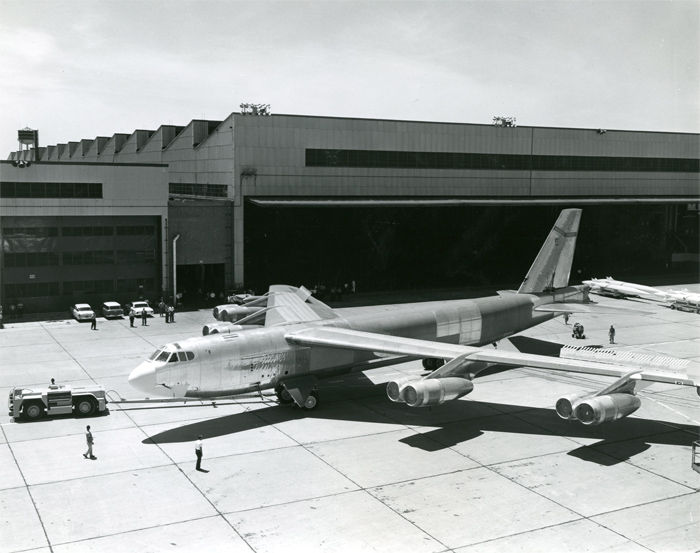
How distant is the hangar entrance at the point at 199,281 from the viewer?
61.1 metres

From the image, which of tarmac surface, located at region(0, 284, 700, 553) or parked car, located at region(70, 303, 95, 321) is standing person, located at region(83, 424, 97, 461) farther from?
parked car, located at region(70, 303, 95, 321)

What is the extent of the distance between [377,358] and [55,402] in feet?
47.1

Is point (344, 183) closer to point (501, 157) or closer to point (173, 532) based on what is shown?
point (501, 157)

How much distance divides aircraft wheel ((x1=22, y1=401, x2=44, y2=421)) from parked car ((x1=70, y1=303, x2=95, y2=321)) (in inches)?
881

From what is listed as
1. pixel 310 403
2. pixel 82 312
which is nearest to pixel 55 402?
pixel 310 403

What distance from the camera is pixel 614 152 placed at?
74.4 meters

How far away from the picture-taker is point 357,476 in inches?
922

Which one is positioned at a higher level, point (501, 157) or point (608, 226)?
point (501, 157)

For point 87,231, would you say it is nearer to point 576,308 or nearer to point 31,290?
point 31,290

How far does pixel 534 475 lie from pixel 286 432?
9886 millimetres

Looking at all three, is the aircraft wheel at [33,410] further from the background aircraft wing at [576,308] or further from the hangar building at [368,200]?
the hangar building at [368,200]

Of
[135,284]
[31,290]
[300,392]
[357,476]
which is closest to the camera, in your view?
[357,476]

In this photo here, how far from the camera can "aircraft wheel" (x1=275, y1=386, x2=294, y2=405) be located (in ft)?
103

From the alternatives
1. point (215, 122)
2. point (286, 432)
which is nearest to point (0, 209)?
point (215, 122)
